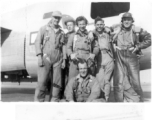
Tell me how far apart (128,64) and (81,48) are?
40.2 inches

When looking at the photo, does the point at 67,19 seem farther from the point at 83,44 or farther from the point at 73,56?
the point at 73,56

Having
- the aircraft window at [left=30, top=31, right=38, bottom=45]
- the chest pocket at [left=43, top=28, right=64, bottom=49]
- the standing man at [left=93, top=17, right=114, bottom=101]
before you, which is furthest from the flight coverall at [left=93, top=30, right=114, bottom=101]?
the aircraft window at [left=30, top=31, right=38, bottom=45]

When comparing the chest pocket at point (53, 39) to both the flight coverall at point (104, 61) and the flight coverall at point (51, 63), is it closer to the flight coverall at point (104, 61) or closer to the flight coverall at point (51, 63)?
the flight coverall at point (51, 63)

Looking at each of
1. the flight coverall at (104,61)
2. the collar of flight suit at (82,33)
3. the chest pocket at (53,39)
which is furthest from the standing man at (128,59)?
the chest pocket at (53,39)

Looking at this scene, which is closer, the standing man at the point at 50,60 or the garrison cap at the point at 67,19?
the standing man at the point at 50,60

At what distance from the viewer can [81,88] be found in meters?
3.22

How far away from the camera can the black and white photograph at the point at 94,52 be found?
3.43 meters

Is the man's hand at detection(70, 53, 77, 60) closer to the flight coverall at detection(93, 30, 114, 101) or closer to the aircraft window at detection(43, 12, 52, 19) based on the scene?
the flight coverall at detection(93, 30, 114, 101)

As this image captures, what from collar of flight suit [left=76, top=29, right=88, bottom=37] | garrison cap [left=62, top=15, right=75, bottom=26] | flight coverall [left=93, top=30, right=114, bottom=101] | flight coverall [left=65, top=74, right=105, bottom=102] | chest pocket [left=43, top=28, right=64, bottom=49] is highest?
garrison cap [left=62, top=15, right=75, bottom=26]

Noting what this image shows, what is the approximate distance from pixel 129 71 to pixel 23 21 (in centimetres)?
290

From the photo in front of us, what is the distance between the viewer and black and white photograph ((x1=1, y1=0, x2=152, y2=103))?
3430 millimetres

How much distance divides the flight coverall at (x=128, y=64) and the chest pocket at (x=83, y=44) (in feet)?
1.95

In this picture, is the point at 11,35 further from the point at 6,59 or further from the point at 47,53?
the point at 47,53
